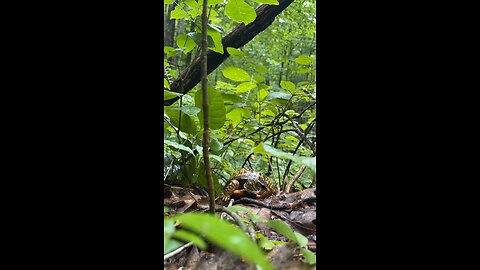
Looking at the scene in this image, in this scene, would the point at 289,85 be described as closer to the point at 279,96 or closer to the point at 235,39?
the point at 279,96

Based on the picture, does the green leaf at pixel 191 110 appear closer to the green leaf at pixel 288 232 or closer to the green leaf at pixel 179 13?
the green leaf at pixel 179 13

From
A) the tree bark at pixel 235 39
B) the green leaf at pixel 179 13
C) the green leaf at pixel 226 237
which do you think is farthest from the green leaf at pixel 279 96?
the green leaf at pixel 226 237

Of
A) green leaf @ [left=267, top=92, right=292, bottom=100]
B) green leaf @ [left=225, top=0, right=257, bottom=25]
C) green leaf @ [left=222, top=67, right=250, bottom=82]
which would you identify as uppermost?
green leaf @ [left=225, top=0, right=257, bottom=25]

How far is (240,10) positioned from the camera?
0.74m

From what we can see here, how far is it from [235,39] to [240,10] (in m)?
0.62

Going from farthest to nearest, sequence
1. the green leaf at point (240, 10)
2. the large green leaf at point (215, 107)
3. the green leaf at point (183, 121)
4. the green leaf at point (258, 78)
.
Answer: the green leaf at point (258, 78) < the green leaf at point (183, 121) < the large green leaf at point (215, 107) < the green leaf at point (240, 10)

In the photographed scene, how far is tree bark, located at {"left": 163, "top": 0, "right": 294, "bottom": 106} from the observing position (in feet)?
4.18

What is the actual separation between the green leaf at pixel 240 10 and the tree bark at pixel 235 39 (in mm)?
509

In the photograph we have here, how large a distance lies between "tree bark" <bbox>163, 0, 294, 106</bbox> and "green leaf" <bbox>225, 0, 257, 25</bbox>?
509mm

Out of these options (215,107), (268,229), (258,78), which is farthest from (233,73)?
(268,229)

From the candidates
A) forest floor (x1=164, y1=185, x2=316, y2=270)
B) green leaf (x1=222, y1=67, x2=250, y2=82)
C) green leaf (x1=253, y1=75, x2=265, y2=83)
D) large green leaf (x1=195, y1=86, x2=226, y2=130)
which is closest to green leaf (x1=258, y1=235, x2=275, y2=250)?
forest floor (x1=164, y1=185, x2=316, y2=270)

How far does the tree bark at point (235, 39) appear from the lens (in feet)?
4.18

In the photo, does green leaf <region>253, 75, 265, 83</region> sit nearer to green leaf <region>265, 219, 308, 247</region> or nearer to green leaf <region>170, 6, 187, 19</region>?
green leaf <region>170, 6, 187, 19</region>
